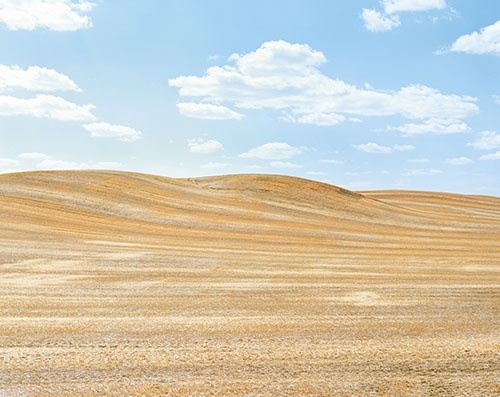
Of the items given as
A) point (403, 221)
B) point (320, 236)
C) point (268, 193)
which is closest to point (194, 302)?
point (320, 236)

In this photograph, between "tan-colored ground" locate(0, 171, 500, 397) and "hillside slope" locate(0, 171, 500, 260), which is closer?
"tan-colored ground" locate(0, 171, 500, 397)

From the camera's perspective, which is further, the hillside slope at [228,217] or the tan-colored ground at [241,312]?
the hillside slope at [228,217]

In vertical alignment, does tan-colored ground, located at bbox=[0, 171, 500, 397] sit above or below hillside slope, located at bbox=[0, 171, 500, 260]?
below

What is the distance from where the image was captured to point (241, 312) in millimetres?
10656

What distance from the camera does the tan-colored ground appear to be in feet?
22.7

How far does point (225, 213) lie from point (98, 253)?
18056 millimetres

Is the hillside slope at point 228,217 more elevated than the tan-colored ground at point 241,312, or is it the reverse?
the hillside slope at point 228,217

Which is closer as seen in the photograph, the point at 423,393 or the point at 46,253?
the point at 423,393

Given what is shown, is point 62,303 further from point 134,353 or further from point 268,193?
point 268,193

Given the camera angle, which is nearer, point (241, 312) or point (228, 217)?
point (241, 312)

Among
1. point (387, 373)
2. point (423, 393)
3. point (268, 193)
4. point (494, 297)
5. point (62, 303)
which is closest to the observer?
point (423, 393)

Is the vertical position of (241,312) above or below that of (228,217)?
below

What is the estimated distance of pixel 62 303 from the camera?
11.3m

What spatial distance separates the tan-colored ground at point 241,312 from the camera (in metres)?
6.92
